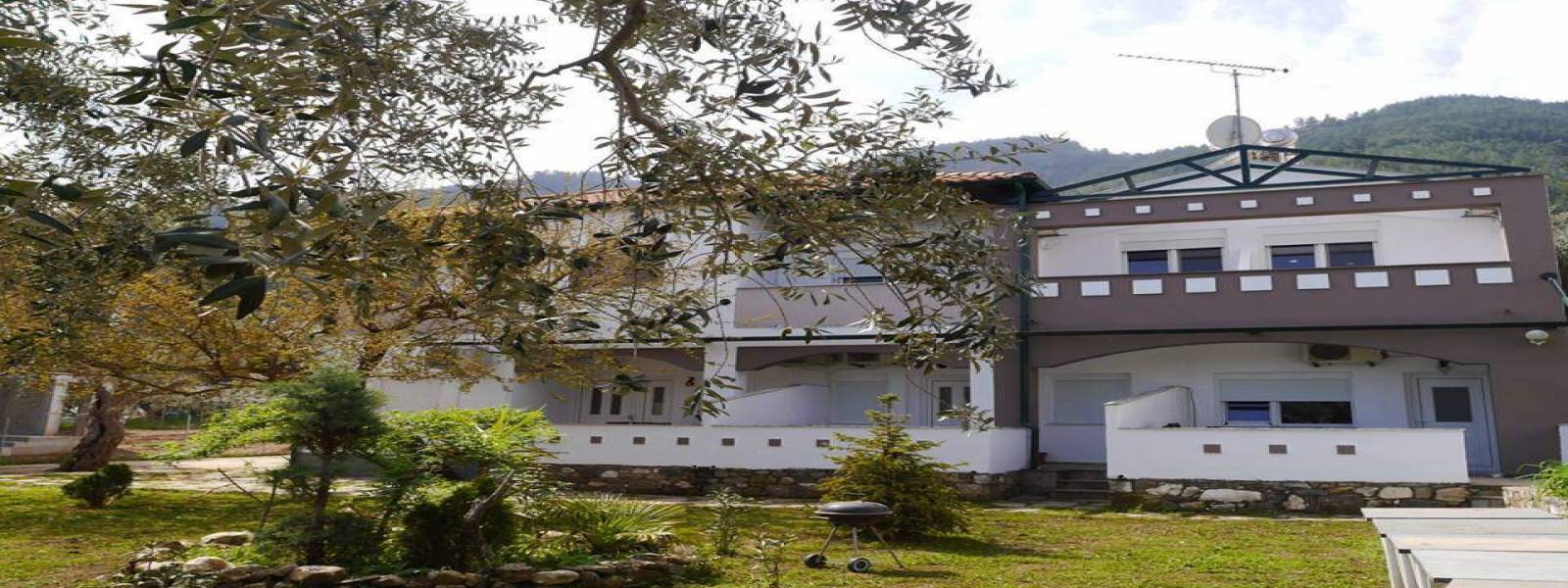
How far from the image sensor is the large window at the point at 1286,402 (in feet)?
56.0

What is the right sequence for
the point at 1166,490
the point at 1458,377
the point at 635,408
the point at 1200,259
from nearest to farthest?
the point at 1166,490 < the point at 1458,377 < the point at 1200,259 < the point at 635,408

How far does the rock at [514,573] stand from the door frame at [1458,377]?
15612mm

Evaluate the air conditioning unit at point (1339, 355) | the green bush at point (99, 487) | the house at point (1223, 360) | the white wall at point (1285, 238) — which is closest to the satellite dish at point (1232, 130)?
the house at point (1223, 360)

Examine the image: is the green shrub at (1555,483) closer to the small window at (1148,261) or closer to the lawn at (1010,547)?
the lawn at (1010,547)

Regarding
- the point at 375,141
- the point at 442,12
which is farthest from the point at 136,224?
the point at 442,12

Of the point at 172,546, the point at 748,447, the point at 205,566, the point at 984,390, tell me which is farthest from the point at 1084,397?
the point at 205,566

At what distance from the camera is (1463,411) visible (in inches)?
645

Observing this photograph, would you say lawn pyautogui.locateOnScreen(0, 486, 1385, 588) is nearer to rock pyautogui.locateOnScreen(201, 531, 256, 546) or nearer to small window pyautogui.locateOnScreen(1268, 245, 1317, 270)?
rock pyautogui.locateOnScreen(201, 531, 256, 546)

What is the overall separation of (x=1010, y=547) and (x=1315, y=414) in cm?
1060

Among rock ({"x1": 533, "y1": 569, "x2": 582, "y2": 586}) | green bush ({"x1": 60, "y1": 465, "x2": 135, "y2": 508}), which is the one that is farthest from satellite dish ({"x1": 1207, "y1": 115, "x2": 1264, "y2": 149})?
green bush ({"x1": 60, "y1": 465, "x2": 135, "y2": 508})

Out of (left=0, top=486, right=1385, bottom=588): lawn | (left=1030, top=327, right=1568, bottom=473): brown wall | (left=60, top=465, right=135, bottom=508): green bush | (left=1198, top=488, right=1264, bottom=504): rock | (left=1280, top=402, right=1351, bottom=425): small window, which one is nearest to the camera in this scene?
(left=0, top=486, right=1385, bottom=588): lawn

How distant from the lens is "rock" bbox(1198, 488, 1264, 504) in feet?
43.5

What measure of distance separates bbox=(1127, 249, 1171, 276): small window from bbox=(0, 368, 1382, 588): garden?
926 centimetres

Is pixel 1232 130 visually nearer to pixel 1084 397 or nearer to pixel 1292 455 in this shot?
pixel 1084 397
